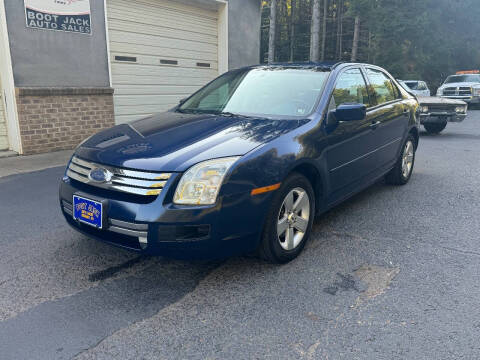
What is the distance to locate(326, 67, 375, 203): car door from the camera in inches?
148

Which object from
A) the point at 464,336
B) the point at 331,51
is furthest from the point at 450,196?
the point at 331,51

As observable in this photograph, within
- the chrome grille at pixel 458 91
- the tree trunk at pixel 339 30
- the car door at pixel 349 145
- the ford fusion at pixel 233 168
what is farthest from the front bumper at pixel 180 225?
the tree trunk at pixel 339 30

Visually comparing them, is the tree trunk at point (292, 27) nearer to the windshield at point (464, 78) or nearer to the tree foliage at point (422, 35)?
the tree foliage at point (422, 35)

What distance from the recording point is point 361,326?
2.49m

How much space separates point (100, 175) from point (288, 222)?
1420 millimetres

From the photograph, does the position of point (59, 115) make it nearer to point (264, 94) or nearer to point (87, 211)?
point (264, 94)

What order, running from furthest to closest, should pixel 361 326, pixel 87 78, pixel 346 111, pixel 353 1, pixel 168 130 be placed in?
1. pixel 353 1
2. pixel 87 78
3. pixel 346 111
4. pixel 168 130
5. pixel 361 326

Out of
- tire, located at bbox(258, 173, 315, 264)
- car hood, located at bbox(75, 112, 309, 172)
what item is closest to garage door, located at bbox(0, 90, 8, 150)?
car hood, located at bbox(75, 112, 309, 172)

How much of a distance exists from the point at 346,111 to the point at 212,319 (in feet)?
6.78

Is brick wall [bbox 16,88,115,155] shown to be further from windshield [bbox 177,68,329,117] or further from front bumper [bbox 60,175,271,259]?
front bumper [bbox 60,175,271,259]

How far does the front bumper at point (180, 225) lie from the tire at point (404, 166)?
10.6 feet

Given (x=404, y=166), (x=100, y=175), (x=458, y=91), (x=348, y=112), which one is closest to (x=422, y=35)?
(x=458, y=91)

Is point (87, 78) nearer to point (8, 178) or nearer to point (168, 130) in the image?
point (8, 178)

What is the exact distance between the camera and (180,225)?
8.74 feet
